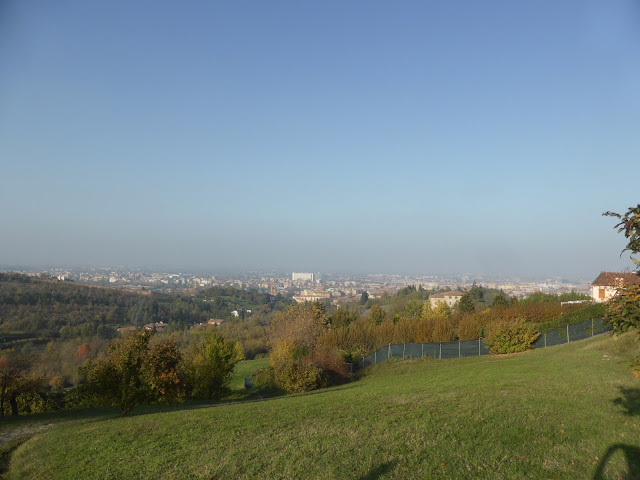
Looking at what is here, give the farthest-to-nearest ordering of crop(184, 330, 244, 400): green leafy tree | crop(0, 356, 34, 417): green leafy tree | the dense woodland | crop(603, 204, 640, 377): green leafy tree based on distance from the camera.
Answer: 1. crop(184, 330, 244, 400): green leafy tree
2. the dense woodland
3. crop(0, 356, 34, 417): green leafy tree
4. crop(603, 204, 640, 377): green leafy tree

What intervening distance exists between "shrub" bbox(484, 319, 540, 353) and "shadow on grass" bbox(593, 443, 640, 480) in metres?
25.6

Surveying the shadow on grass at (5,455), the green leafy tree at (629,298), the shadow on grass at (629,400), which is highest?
the green leafy tree at (629,298)

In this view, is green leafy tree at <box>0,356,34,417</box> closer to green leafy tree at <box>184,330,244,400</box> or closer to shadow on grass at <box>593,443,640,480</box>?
green leafy tree at <box>184,330,244,400</box>

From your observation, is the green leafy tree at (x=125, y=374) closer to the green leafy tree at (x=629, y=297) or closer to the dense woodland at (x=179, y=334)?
the dense woodland at (x=179, y=334)

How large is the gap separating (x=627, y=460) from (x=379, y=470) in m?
4.14

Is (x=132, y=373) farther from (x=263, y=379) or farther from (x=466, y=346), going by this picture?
(x=466, y=346)

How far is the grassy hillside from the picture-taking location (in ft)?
24.0

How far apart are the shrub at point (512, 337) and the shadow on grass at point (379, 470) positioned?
90.0 ft

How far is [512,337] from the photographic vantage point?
31.6 metres

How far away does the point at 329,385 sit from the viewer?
29.2m

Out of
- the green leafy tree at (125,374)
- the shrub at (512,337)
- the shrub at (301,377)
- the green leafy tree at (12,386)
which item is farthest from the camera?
the shrub at (512,337)

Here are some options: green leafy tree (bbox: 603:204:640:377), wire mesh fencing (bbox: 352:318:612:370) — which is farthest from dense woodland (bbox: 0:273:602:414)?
green leafy tree (bbox: 603:204:640:377)

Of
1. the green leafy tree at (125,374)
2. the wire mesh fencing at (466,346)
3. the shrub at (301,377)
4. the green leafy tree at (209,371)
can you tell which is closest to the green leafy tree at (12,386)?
the green leafy tree at (125,374)

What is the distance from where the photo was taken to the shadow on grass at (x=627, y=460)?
6516 mm
